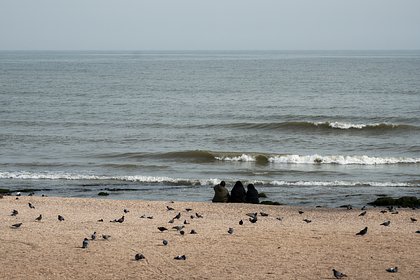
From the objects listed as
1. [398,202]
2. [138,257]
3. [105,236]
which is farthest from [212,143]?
[138,257]

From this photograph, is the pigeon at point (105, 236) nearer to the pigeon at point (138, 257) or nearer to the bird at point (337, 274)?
the pigeon at point (138, 257)

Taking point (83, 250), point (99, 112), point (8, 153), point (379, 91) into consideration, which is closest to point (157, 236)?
point (83, 250)

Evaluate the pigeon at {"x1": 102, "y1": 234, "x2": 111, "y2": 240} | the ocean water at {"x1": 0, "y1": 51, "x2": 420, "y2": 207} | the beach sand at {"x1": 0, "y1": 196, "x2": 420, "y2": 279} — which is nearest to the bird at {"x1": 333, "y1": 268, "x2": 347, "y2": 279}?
the beach sand at {"x1": 0, "y1": 196, "x2": 420, "y2": 279}

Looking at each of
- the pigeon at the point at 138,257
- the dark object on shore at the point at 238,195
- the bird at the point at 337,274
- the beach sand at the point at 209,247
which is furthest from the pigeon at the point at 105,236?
the dark object on shore at the point at 238,195

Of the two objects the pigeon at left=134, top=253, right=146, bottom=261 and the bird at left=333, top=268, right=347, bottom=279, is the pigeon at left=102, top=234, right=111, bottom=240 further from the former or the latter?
the bird at left=333, top=268, right=347, bottom=279

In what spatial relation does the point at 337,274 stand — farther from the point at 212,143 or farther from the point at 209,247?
the point at 212,143

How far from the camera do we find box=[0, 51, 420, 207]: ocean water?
24.7 m

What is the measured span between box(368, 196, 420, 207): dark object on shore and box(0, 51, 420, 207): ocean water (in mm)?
872

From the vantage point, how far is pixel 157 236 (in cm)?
1364

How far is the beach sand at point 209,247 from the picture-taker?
1107 cm

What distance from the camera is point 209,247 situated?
12.7m

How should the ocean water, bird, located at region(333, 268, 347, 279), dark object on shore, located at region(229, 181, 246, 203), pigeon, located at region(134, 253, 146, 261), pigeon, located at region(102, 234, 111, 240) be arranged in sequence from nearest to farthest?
1. bird, located at region(333, 268, 347, 279)
2. pigeon, located at region(134, 253, 146, 261)
3. pigeon, located at region(102, 234, 111, 240)
4. dark object on shore, located at region(229, 181, 246, 203)
5. the ocean water

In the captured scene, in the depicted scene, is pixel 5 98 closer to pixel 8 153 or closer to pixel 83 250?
pixel 8 153

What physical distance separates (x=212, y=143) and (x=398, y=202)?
53.1 feet
